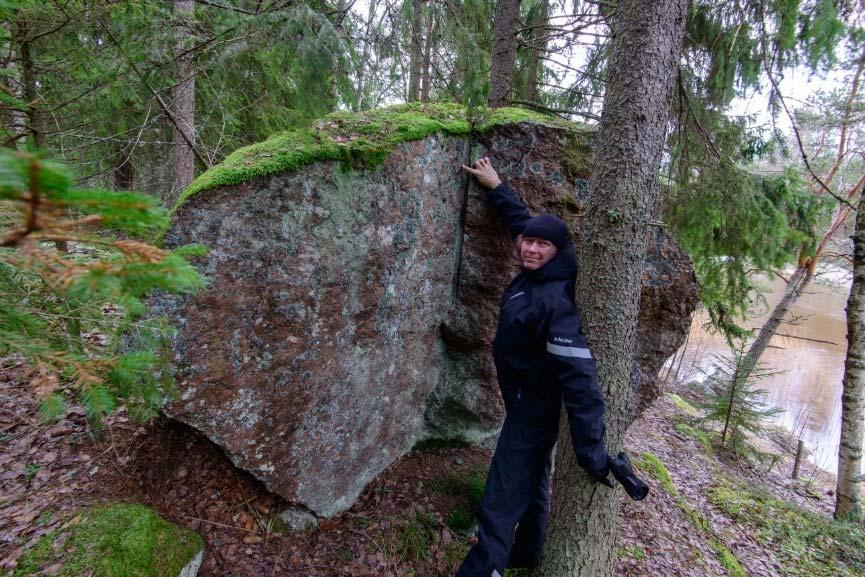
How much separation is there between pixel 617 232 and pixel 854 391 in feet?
20.1

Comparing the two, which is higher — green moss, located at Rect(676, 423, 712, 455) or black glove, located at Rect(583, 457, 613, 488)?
black glove, located at Rect(583, 457, 613, 488)

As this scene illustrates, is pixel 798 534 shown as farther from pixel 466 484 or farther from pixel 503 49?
pixel 503 49

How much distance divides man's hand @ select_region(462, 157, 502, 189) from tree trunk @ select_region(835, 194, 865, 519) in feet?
19.0

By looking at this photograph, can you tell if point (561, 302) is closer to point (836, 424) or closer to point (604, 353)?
point (604, 353)

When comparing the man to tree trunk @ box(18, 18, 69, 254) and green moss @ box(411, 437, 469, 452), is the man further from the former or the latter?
tree trunk @ box(18, 18, 69, 254)

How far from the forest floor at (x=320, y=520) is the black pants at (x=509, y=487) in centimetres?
66

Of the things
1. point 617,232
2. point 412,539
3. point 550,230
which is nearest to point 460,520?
point 412,539

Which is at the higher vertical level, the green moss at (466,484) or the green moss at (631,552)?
the green moss at (466,484)

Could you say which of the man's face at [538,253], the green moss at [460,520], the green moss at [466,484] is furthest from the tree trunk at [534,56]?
the green moss at [460,520]

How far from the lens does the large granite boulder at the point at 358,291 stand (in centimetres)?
266

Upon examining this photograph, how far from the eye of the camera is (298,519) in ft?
10.9

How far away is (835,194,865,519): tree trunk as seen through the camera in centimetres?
559

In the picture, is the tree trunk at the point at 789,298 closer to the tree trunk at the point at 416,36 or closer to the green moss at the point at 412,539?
the green moss at the point at 412,539

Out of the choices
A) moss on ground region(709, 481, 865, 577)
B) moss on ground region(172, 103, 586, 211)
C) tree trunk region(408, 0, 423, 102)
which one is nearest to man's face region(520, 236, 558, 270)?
moss on ground region(172, 103, 586, 211)
